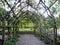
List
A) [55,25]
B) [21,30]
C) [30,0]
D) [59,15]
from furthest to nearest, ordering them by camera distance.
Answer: [21,30]
[30,0]
[59,15]
[55,25]

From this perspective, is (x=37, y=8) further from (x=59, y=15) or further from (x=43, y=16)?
(x=59, y=15)

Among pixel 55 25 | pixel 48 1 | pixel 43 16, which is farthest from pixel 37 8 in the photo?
pixel 55 25

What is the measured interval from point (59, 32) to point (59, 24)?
91 centimetres

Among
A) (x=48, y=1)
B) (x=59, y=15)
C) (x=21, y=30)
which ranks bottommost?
(x=21, y=30)

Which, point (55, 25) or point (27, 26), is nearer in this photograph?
point (55, 25)

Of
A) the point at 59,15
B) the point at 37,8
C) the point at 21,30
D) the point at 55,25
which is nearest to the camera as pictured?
the point at 55,25

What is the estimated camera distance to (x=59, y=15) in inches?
374

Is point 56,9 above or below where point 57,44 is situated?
above

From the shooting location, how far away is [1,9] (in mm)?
9055

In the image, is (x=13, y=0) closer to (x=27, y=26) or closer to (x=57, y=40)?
(x=57, y=40)

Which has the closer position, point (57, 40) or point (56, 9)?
point (57, 40)

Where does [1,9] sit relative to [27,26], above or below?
above

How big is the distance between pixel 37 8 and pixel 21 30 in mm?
13364

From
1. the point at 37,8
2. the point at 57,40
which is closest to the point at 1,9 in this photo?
the point at 57,40
